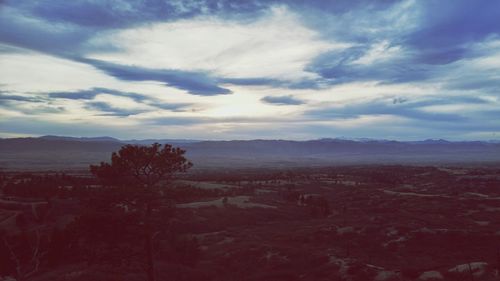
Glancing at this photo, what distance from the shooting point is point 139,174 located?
23.8 m

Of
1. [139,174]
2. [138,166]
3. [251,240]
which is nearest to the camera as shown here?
[138,166]

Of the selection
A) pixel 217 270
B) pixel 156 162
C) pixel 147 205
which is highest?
pixel 156 162

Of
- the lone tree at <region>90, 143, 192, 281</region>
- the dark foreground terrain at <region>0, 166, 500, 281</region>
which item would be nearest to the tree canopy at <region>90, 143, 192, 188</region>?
the lone tree at <region>90, 143, 192, 281</region>

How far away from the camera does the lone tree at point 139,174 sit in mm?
22250

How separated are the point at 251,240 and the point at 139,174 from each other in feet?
69.0

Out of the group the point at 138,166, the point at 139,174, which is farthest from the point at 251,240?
the point at 138,166

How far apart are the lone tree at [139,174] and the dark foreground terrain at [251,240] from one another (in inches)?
33.3

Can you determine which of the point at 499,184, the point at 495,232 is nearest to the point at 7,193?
the point at 495,232

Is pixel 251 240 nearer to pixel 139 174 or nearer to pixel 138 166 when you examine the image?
pixel 139 174

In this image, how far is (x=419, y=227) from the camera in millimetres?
41812

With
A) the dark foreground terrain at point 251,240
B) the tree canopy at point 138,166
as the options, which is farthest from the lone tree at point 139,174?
the dark foreground terrain at point 251,240

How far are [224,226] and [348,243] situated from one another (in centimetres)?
1858

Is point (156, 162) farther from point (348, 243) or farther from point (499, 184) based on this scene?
point (499, 184)

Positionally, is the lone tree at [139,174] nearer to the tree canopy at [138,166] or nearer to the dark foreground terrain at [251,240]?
the tree canopy at [138,166]
